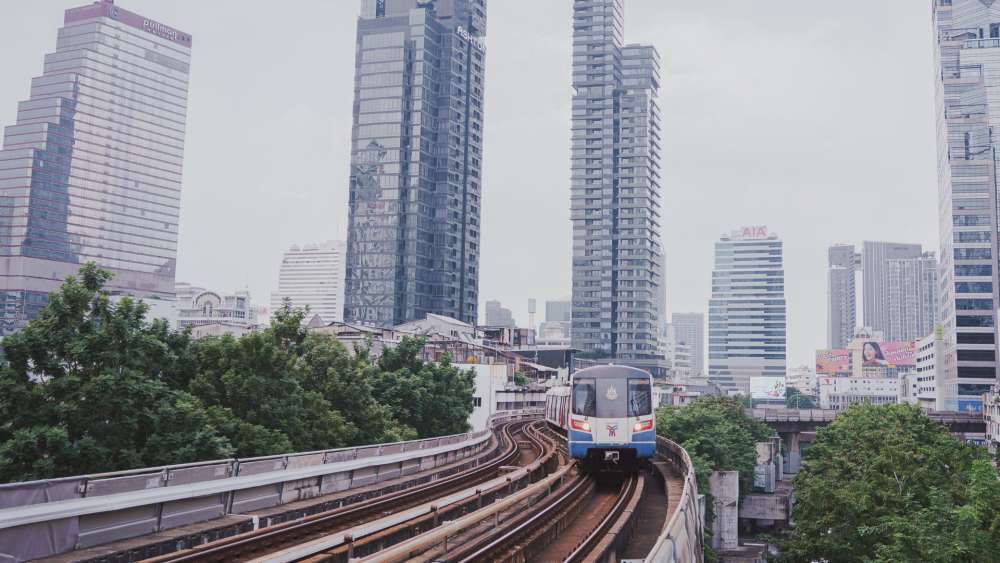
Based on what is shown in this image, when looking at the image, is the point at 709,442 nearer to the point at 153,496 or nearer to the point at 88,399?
the point at 88,399

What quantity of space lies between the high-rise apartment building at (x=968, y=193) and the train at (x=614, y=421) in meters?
112

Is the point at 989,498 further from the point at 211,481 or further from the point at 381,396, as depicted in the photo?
the point at 381,396

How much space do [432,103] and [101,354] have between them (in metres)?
166

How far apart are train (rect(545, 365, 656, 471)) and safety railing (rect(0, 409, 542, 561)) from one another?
23.7 ft

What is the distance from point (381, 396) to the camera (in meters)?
55.2

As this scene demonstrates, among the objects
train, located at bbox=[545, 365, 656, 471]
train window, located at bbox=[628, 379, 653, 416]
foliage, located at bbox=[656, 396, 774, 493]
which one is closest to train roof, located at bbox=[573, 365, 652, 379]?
train, located at bbox=[545, 365, 656, 471]

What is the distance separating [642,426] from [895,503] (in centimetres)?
1452

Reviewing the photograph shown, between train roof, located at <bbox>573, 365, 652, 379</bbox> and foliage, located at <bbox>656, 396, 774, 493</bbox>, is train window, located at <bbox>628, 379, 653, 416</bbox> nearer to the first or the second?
train roof, located at <bbox>573, 365, 652, 379</bbox>

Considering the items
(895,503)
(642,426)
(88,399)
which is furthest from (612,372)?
(88,399)

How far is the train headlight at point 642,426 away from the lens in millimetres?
28141

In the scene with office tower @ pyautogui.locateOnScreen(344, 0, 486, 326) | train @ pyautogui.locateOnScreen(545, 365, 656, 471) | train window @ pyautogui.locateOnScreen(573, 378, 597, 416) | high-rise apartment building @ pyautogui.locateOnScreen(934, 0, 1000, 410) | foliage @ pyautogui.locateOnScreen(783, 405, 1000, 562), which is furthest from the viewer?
office tower @ pyautogui.locateOnScreen(344, 0, 486, 326)

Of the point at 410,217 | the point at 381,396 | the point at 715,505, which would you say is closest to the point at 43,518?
the point at 381,396

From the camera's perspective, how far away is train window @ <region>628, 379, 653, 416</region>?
28312mm

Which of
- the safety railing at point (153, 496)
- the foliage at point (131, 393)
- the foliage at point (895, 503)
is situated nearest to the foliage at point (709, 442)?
the foliage at point (895, 503)
